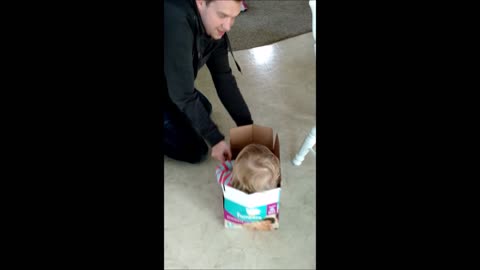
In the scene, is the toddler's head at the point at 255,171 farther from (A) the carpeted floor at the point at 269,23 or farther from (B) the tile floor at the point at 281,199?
(A) the carpeted floor at the point at 269,23

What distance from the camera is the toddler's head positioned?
0.95m

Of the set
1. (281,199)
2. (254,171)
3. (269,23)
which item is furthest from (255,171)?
(269,23)

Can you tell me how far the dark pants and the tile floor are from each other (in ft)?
0.15

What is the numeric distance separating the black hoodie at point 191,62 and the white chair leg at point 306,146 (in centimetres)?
21

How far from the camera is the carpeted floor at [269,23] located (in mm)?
1844

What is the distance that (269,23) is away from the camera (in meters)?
1.96

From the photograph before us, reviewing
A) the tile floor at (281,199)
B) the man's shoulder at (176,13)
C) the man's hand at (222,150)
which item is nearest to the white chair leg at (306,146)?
the tile floor at (281,199)

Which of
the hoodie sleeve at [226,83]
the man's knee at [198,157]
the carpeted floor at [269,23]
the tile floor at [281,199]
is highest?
the hoodie sleeve at [226,83]

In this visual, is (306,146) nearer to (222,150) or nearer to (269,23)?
(222,150)
